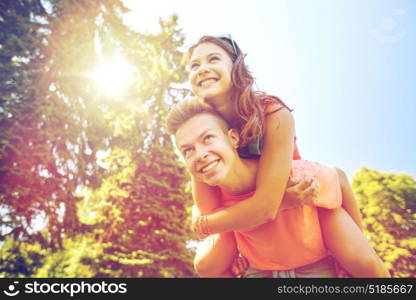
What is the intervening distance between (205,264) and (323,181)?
93cm

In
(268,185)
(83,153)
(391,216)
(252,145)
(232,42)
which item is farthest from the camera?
(391,216)

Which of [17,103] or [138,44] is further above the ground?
[138,44]

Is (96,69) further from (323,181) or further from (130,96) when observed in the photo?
(323,181)

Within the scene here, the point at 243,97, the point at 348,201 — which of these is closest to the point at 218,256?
the point at 348,201

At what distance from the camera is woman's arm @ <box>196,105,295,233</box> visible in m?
1.64

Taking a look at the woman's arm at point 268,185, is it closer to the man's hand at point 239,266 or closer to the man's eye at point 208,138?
the man's eye at point 208,138

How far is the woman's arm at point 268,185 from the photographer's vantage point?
64.6 inches

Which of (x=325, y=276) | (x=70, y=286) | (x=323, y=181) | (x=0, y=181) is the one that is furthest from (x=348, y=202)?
(x=0, y=181)

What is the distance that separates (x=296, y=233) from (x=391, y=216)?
14297 millimetres

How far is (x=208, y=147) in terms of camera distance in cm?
178

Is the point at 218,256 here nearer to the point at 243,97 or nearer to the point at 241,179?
the point at 241,179

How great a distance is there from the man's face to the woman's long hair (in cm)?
11

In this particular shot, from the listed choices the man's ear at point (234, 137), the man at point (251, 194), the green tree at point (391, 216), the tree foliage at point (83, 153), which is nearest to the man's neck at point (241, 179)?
the man at point (251, 194)

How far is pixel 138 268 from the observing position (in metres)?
9.85
